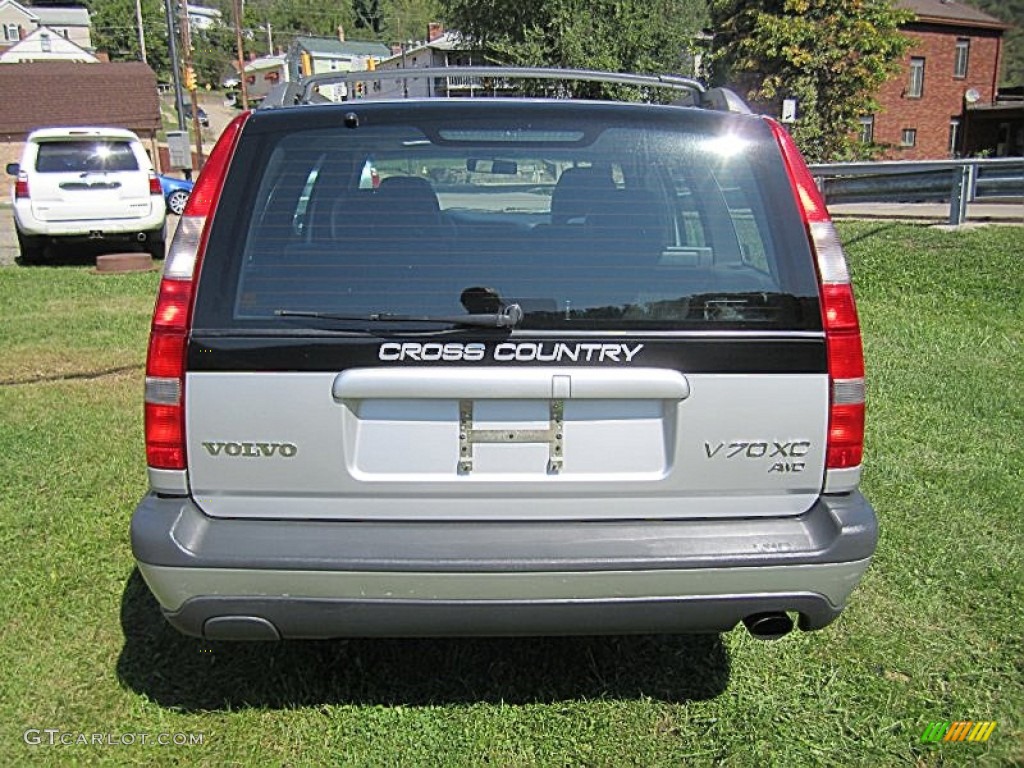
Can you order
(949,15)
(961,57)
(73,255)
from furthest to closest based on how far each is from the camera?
1. (961,57)
2. (949,15)
3. (73,255)

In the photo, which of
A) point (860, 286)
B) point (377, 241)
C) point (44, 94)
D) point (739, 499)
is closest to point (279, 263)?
point (377, 241)

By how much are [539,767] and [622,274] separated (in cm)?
143

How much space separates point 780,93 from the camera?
1049 inches

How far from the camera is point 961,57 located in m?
39.5

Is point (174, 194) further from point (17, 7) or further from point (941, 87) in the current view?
point (17, 7)

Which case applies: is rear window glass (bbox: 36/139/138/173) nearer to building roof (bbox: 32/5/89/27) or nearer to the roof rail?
the roof rail

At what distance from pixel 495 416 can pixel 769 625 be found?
967 millimetres

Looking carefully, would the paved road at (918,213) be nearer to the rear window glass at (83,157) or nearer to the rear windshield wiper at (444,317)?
the rear window glass at (83,157)

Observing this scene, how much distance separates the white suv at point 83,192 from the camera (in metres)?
12.4

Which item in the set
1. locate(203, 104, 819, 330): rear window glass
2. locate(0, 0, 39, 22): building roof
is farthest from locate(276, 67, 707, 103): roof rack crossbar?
locate(0, 0, 39, 22): building roof

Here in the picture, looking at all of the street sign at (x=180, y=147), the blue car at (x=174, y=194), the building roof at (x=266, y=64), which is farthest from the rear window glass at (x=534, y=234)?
the building roof at (x=266, y=64)

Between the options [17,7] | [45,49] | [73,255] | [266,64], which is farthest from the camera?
[266,64]

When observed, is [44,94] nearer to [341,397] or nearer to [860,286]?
[860,286]

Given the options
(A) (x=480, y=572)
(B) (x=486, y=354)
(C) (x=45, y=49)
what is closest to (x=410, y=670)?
(A) (x=480, y=572)
